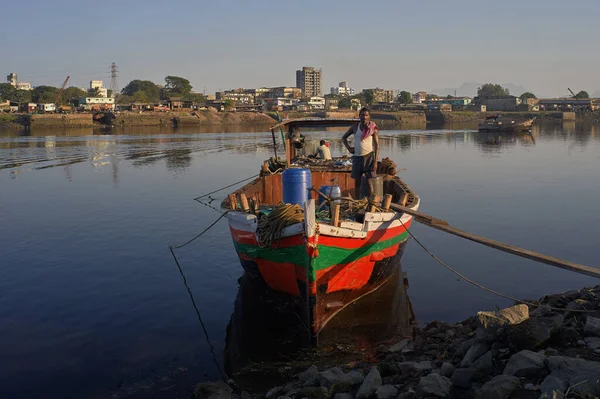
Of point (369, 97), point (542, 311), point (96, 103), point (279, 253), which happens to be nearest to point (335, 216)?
point (279, 253)

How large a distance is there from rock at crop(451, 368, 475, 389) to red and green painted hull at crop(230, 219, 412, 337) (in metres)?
3.28

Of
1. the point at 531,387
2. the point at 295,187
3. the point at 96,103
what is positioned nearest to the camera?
the point at 531,387

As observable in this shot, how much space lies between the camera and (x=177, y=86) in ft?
579

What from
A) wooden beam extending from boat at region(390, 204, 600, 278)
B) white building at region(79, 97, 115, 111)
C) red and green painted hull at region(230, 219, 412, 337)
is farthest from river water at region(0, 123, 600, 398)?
white building at region(79, 97, 115, 111)

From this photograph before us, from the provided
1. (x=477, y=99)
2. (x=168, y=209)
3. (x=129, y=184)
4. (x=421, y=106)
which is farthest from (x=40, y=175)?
(x=477, y=99)

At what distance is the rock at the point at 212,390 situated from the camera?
7367 millimetres

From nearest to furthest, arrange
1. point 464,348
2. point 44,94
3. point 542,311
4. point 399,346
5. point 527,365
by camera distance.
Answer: point 527,365
point 464,348
point 542,311
point 399,346
point 44,94

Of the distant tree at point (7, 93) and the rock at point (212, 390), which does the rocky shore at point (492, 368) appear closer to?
the rock at point (212, 390)

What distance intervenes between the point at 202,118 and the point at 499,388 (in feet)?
382

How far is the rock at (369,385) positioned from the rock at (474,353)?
1028 mm

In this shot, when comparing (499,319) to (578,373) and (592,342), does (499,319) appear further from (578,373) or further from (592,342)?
(578,373)

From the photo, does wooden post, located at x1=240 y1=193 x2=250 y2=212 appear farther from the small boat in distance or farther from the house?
the house

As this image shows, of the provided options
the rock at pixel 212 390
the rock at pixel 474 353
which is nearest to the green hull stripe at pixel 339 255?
the rock at pixel 212 390

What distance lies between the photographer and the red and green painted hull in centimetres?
911
